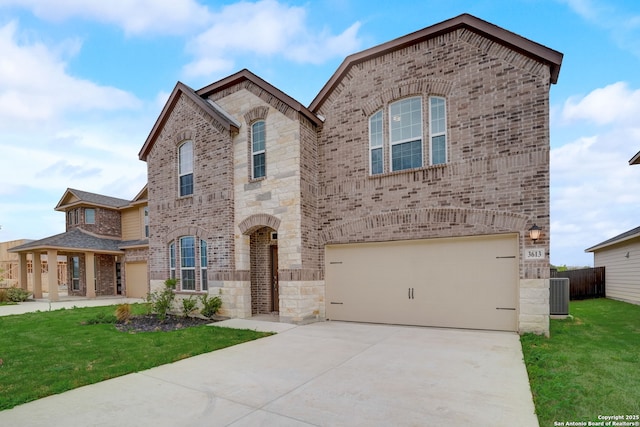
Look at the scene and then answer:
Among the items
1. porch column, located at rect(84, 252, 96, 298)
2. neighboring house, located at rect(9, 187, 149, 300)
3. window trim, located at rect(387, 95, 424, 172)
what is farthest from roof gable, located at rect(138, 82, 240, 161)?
porch column, located at rect(84, 252, 96, 298)

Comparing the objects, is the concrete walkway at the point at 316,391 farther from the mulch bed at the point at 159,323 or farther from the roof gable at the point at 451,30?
the roof gable at the point at 451,30

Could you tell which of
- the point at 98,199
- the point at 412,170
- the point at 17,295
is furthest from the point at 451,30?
the point at 17,295

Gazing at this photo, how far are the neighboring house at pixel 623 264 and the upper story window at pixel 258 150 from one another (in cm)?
1350

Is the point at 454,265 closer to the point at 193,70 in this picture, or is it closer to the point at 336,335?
the point at 336,335

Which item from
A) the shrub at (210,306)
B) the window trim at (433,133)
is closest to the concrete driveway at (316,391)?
the shrub at (210,306)

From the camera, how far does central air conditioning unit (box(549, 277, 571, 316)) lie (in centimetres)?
1050

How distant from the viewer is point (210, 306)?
10.9 m

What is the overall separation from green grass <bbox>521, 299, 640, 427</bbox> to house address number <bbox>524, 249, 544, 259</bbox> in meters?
1.79

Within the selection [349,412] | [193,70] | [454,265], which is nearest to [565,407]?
[349,412]

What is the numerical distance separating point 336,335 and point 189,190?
794cm

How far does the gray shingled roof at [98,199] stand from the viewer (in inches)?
883

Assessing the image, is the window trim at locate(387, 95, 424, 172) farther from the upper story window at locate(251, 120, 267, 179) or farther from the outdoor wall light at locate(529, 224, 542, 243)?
the upper story window at locate(251, 120, 267, 179)

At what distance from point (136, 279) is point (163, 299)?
455 inches

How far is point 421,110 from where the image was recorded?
9398 mm
